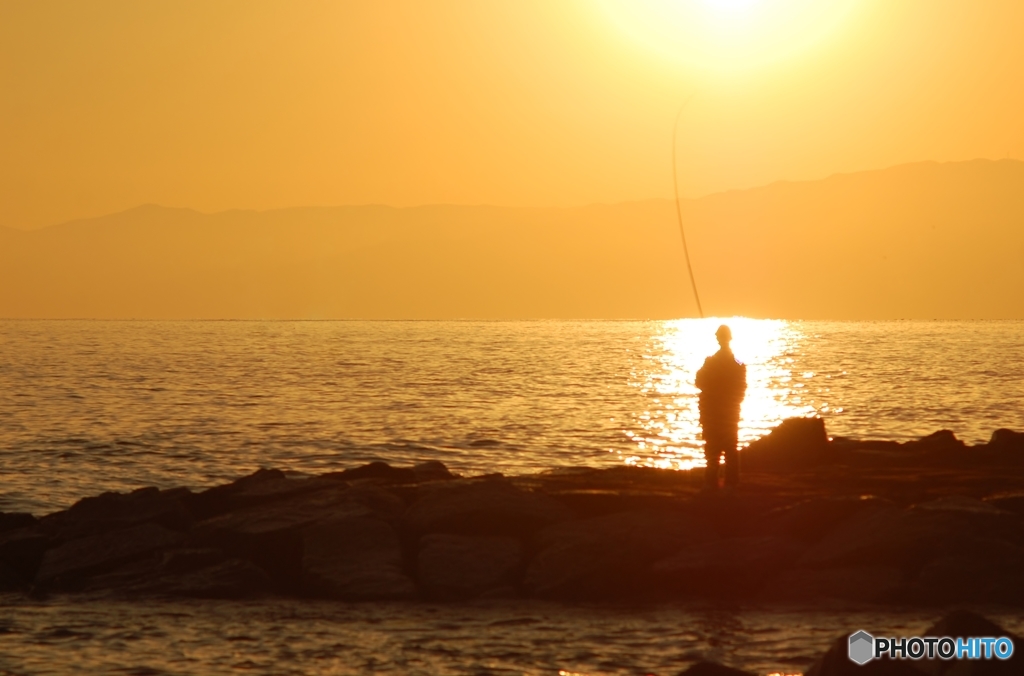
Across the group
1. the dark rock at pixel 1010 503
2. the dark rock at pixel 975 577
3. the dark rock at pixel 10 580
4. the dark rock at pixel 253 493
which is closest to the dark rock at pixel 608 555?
the dark rock at pixel 975 577

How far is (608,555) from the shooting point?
46.8 ft

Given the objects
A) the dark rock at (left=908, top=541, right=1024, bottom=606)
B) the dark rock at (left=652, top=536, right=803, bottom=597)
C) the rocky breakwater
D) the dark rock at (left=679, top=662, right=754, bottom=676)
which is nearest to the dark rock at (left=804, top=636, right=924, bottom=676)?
the dark rock at (left=679, top=662, right=754, bottom=676)

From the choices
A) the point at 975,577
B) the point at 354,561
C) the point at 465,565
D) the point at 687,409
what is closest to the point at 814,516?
the point at 975,577

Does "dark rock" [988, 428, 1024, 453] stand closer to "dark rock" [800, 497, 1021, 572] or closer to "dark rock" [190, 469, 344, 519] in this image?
"dark rock" [800, 497, 1021, 572]

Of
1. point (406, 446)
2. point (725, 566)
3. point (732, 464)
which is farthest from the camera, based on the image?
point (406, 446)

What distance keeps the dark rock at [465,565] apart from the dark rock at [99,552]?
3469 mm

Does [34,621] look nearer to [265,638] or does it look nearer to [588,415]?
[265,638]

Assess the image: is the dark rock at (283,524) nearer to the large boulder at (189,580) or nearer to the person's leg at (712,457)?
the large boulder at (189,580)

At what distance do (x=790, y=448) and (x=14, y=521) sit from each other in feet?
39.0

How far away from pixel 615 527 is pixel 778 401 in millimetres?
40722

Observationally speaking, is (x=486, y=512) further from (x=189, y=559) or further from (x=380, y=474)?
(x=380, y=474)

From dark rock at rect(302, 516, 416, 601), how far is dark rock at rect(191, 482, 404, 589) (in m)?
0.21

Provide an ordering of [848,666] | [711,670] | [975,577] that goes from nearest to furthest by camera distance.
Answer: [848,666]
[711,670]
[975,577]

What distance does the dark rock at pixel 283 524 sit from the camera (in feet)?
49.8
